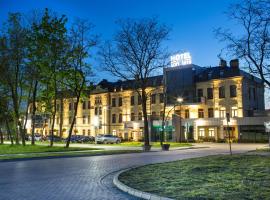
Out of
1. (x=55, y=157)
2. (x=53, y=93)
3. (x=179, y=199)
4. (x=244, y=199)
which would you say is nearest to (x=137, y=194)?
(x=179, y=199)

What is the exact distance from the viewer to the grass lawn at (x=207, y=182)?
29.4 ft

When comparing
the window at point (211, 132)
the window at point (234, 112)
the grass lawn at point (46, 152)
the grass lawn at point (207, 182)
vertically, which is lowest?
the grass lawn at point (46, 152)

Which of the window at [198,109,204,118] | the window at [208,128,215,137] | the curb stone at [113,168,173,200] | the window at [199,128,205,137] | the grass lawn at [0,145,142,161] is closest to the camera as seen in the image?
the curb stone at [113,168,173,200]

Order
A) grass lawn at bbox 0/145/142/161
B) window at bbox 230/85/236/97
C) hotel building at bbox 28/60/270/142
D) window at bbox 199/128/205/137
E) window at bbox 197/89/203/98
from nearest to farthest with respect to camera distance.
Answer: grass lawn at bbox 0/145/142/161 → hotel building at bbox 28/60/270/142 → window at bbox 230/85/236/97 → window at bbox 199/128/205/137 → window at bbox 197/89/203/98

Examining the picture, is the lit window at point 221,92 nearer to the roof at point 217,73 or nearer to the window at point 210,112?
the roof at point 217,73

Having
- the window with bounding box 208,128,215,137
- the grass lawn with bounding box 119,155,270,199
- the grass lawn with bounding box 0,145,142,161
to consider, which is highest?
the window with bounding box 208,128,215,137

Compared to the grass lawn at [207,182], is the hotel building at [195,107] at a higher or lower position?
higher

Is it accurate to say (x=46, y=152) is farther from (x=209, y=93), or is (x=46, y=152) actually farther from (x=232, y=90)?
(x=209, y=93)

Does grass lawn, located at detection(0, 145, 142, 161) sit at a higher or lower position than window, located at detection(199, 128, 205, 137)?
lower

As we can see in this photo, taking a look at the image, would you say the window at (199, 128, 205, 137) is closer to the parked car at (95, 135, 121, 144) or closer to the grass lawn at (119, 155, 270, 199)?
the parked car at (95, 135, 121, 144)

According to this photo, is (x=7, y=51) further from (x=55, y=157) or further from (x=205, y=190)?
(x=205, y=190)

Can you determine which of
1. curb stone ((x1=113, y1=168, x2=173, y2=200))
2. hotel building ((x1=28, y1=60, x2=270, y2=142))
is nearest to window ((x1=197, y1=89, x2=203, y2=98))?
hotel building ((x1=28, y1=60, x2=270, y2=142))

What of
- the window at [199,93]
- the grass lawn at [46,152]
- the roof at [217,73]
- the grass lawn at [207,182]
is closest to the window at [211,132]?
the window at [199,93]

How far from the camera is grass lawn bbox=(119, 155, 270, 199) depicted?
8.95m
